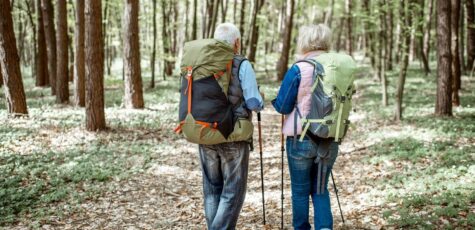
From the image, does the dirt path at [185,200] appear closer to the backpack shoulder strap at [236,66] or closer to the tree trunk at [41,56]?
the backpack shoulder strap at [236,66]

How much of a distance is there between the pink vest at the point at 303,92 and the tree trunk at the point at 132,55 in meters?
11.0

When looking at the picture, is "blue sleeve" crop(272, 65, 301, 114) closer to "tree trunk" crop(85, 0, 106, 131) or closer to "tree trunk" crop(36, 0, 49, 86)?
"tree trunk" crop(85, 0, 106, 131)

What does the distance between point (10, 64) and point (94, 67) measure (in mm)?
2708

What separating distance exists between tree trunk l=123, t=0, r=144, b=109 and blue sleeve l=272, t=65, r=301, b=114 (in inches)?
431

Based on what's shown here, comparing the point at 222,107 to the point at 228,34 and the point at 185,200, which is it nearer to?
the point at 228,34

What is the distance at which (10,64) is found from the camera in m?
11.6

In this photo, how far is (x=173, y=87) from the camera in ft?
73.7

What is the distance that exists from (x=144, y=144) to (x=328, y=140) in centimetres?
696

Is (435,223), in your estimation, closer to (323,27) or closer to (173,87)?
(323,27)

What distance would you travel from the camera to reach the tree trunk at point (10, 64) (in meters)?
11.4

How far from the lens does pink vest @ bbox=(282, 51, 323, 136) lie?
167 inches

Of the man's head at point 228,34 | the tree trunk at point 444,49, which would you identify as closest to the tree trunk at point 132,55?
the tree trunk at point 444,49

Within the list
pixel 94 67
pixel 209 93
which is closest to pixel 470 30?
pixel 94 67

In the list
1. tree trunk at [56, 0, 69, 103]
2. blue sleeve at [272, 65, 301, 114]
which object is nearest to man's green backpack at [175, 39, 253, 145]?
blue sleeve at [272, 65, 301, 114]
